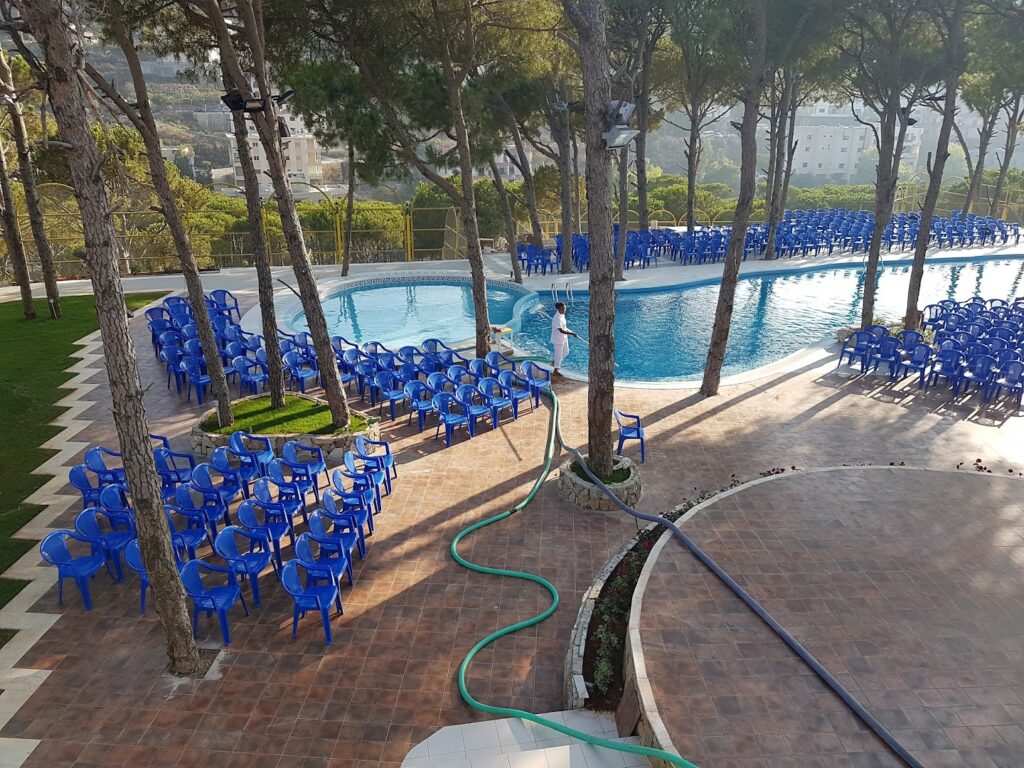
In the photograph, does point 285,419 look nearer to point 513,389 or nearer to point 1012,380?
point 513,389

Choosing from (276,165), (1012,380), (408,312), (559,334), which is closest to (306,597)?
(276,165)

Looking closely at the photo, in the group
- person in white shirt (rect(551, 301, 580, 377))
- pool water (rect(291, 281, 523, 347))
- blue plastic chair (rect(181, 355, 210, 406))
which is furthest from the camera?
pool water (rect(291, 281, 523, 347))

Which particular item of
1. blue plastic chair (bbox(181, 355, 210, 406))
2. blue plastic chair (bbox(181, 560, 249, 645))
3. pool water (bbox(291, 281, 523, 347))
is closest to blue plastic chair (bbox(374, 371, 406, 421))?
blue plastic chair (bbox(181, 355, 210, 406))

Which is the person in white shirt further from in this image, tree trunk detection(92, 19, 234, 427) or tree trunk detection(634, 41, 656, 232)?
tree trunk detection(634, 41, 656, 232)

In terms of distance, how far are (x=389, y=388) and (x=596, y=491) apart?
173 inches

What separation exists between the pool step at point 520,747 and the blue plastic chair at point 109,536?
12.2 feet

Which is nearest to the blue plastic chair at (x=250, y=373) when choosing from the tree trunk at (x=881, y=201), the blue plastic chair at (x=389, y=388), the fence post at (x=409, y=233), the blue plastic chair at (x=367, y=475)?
the blue plastic chair at (x=389, y=388)

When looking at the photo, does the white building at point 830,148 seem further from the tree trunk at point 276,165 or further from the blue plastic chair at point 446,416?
the tree trunk at point 276,165

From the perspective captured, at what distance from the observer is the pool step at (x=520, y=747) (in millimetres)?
4406

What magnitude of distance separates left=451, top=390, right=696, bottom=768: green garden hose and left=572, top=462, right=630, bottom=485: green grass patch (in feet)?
1.40

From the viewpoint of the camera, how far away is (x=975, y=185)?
3080 centimetres

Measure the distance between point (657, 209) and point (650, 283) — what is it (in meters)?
17.6

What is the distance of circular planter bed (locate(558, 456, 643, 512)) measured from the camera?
7789 mm

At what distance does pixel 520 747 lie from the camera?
456 centimetres
